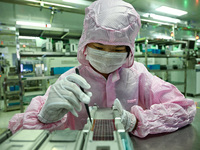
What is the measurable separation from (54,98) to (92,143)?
0.30 meters

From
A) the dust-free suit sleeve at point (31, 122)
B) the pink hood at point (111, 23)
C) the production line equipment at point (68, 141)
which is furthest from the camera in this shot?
the pink hood at point (111, 23)

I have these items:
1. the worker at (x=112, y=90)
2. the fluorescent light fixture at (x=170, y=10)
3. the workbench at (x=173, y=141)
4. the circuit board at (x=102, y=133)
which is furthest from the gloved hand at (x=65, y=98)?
the fluorescent light fixture at (x=170, y=10)

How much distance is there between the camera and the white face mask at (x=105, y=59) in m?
0.89

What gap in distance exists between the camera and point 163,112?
0.75 metres

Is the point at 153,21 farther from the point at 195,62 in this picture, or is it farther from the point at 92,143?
the point at 92,143

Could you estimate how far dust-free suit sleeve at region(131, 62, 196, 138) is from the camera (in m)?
0.68

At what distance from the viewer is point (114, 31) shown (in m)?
0.79

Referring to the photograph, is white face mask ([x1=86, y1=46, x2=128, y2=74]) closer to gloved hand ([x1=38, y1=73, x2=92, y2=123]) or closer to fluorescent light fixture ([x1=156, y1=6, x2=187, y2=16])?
gloved hand ([x1=38, y1=73, x2=92, y2=123])

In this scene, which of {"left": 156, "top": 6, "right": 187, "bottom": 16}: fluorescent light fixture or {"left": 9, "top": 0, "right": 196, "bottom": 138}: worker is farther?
{"left": 156, "top": 6, "right": 187, "bottom": 16}: fluorescent light fixture

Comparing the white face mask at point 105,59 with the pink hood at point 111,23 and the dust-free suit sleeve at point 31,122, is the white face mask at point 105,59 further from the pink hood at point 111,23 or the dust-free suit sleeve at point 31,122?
the dust-free suit sleeve at point 31,122

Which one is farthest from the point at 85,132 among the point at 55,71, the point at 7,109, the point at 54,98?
the point at 7,109

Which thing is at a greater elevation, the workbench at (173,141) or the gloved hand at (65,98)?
the gloved hand at (65,98)

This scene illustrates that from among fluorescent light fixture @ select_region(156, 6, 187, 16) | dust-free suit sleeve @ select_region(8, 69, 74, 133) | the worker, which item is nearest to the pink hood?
the worker

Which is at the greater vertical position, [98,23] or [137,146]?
[98,23]
